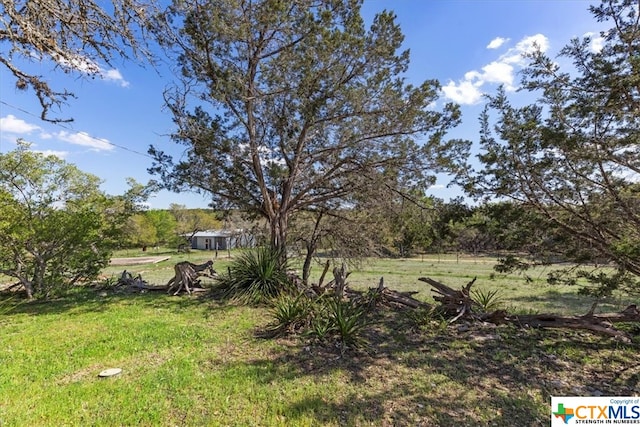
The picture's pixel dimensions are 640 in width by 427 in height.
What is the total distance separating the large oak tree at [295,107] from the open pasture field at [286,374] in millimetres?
3300

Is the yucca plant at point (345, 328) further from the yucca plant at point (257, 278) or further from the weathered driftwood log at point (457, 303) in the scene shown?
the yucca plant at point (257, 278)

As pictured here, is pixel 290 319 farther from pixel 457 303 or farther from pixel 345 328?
pixel 457 303

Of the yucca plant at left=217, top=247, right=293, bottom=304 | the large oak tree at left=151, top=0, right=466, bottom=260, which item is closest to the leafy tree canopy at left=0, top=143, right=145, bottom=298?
the large oak tree at left=151, top=0, right=466, bottom=260

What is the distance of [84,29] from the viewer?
315cm

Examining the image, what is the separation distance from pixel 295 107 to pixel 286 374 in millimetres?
5160

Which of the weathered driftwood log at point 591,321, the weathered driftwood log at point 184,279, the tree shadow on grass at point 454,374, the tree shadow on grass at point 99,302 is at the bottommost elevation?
the tree shadow on grass at point 454,374

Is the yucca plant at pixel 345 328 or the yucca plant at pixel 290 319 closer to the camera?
the yucca plant at pixel 345 328

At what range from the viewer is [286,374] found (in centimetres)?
319

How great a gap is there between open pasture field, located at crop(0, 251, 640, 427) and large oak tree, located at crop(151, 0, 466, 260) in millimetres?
3300

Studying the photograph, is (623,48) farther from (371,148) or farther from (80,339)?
(80,339)

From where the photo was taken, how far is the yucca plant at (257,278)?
20.2 ft

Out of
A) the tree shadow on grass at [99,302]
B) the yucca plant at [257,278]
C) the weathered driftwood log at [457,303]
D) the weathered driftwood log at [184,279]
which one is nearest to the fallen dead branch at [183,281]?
the weathered driftwood log at [184,279]

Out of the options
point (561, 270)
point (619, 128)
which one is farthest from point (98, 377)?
point (619, 128)

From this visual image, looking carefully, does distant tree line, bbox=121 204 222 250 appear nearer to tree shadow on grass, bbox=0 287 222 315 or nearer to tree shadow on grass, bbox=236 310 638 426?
tree shadow on grass, bbox=0 287 222 315
